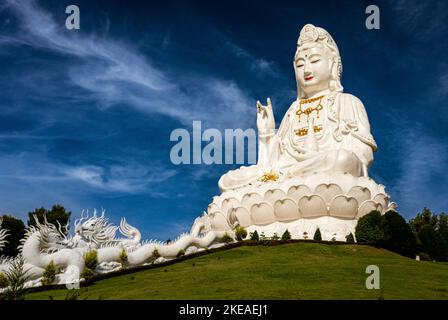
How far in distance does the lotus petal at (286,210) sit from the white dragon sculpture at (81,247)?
4.16 m

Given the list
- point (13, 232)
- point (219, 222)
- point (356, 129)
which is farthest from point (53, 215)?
point (356, 129)

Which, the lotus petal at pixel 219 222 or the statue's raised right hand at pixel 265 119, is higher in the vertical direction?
the statue's raised right hand at pixel 265 119

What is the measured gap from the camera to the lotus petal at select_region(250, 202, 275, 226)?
869 inches

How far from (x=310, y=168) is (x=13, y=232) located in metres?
15.2

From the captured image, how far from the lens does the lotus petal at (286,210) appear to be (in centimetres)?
2153

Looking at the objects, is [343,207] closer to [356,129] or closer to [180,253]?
[356,129]

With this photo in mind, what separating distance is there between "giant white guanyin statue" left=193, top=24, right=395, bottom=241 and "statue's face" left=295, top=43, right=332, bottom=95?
0.05 meters

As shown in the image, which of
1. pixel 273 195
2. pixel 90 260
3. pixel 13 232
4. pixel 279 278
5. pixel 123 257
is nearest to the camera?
pixel 279 278

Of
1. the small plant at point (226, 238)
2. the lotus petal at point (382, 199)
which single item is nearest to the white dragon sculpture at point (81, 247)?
the small plant at point (226, 238)

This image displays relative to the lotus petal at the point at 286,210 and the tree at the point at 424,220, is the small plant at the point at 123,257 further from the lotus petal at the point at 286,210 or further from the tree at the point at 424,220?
the tree at the point at 424,220

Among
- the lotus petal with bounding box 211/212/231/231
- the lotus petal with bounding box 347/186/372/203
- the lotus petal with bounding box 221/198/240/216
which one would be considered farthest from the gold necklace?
the lotus petal with bounding box 211/212/231/231

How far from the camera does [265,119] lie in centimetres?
2611

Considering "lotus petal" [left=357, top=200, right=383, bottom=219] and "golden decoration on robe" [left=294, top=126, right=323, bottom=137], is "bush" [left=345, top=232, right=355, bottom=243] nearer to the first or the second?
"lotus petal" [left=357, top=200, right=383, bottom=219]
